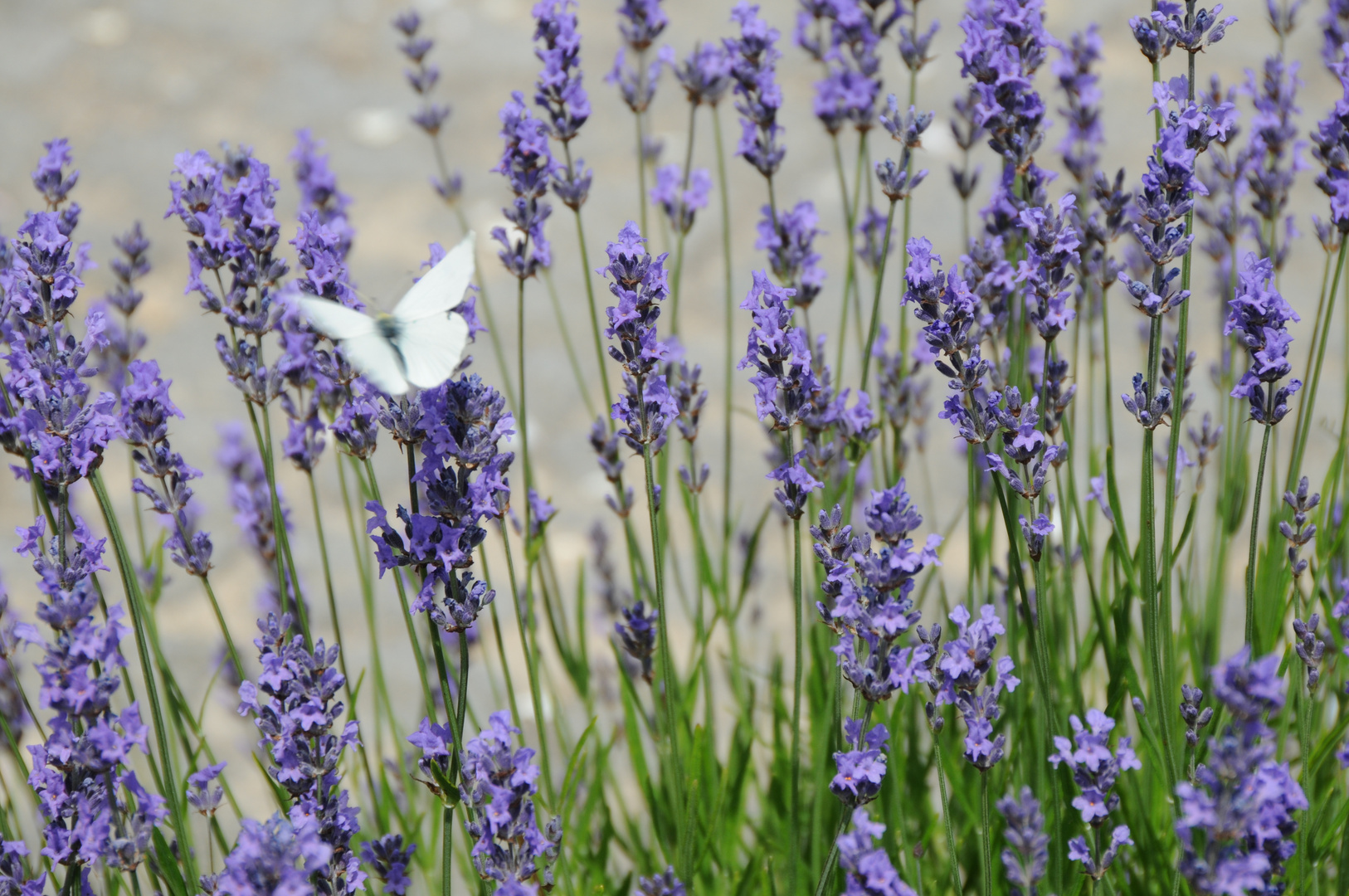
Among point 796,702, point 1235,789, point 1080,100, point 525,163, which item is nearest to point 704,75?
point 525,163

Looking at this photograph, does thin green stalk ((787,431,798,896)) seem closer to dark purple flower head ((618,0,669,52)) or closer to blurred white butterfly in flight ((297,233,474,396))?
blurred white butterfly in flight ((297,233,474,396))

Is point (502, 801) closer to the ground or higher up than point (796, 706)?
closer to the ground

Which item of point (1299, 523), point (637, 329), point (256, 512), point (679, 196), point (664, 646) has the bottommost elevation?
point (664, 646)

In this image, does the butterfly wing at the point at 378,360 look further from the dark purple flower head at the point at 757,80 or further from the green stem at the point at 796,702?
the dark purple flower head at the point at 757,80

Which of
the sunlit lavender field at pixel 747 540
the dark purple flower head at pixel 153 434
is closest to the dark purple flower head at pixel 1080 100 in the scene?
the sunlit lavender field at pixel 747 540

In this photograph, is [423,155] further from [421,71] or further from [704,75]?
[704,75]

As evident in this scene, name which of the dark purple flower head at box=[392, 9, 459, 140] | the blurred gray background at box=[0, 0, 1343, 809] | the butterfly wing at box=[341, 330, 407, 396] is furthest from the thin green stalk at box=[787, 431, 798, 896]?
the blurred gray background at box=[0, 0, 1343, 809]

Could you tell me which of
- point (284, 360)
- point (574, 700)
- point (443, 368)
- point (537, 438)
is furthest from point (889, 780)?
point (537, 438)
